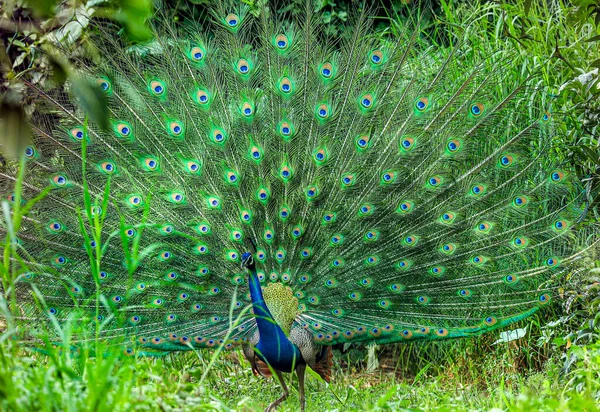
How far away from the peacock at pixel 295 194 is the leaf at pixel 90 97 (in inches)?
135

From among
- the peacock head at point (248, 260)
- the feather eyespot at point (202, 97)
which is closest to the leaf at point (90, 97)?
the peacock head at point (248, 260)

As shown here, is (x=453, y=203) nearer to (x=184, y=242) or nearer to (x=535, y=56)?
(x=535, y=56)

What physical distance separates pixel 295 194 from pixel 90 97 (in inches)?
139

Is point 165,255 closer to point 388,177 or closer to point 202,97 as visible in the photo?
point 202,97

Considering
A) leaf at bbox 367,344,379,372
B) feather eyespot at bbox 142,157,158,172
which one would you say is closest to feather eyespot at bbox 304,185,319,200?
feather eyespot at bbox 142,157,158,172

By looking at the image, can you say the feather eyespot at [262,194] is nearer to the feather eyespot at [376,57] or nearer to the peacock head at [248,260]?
the peacock head at [248,260]

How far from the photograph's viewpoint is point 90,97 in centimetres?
126

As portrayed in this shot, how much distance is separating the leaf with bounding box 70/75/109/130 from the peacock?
342 cm

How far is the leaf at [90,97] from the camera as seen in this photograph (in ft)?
4.13

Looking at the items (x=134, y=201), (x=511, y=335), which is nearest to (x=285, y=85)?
(x=134, y=201)

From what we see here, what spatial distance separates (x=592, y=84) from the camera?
387 cm

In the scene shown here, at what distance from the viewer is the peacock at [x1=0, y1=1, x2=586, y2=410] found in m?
4.70

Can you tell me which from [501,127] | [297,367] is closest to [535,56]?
[501,127]

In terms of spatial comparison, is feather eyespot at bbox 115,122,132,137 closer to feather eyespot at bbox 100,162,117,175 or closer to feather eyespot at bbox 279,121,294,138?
feather eyespot at bbox 100,162,117,175
